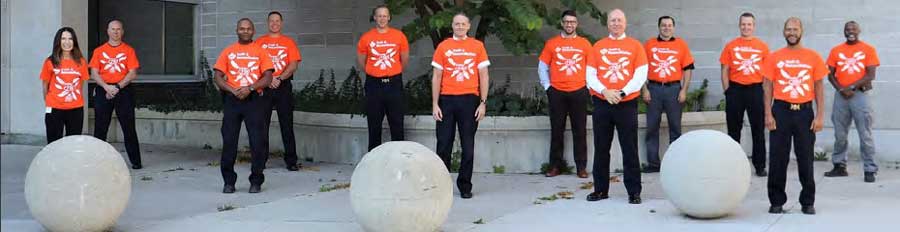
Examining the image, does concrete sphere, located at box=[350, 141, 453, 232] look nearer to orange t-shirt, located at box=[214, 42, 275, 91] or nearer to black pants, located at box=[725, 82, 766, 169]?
orange t-shirt, located at box=[214, 42, 275, 91]

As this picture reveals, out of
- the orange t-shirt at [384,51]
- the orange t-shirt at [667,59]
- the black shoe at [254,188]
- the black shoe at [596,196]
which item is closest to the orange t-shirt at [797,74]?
the black shoe at [596,196]

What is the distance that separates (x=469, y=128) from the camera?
9.85 metres

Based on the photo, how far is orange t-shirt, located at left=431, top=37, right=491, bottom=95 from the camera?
977 cm

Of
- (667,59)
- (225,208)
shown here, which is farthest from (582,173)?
(225,208)

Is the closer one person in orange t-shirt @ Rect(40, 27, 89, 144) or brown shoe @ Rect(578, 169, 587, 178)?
person in orange t-shirt @ Rect(40, 27, 89, 144)

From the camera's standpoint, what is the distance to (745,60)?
11453 millimetres

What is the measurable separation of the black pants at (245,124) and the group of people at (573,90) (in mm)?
13

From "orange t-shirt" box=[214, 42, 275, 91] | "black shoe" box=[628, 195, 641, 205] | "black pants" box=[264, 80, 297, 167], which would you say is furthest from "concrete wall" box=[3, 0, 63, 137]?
"black shoe" box=[628, 195, 641, 205]

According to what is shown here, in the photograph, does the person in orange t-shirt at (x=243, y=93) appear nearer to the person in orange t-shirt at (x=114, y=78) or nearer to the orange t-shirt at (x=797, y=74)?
the person in orange t-shirt at (x=114, y=78)

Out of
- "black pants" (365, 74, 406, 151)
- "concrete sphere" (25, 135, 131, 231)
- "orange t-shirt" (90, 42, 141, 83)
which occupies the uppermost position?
"orange t-shirt" (90, 42, 141, 83)

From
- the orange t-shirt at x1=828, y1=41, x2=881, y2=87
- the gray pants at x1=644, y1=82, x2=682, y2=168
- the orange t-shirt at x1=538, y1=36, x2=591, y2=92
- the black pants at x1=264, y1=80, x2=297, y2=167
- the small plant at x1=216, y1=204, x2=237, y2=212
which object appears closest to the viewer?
the small plant at x1=216, y1=204, x2=237, y2=212

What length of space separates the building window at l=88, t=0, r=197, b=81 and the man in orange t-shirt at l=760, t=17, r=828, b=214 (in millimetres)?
A: 11722

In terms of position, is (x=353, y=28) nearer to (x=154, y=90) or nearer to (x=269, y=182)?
(x=154, y=90)

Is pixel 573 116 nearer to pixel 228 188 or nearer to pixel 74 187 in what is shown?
pixel 228 188
